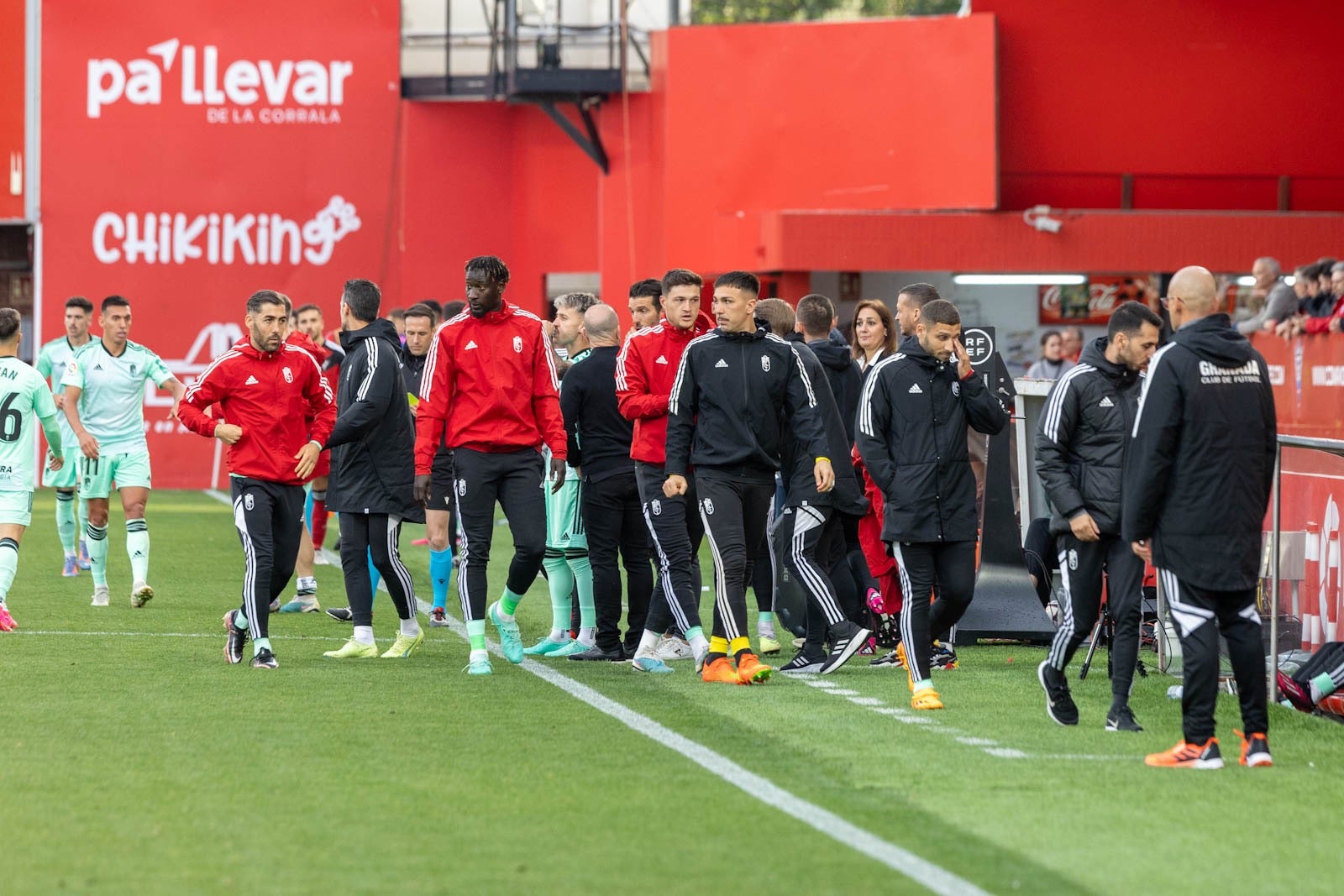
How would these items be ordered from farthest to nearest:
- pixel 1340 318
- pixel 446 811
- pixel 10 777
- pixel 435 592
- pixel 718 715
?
pixel 1340 318 → pixel 435 592 → pixel 718 715 → pixel 10 777 → pixel 446 811

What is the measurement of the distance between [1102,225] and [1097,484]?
44.9 ft

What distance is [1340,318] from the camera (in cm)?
1562

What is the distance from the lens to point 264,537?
951 cm

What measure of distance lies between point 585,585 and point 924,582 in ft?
8.14

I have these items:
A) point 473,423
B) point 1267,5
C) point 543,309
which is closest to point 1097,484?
point 473,423

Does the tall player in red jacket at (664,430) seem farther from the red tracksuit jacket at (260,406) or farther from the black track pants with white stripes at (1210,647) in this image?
the black track pants with white stripes at (1210,647)

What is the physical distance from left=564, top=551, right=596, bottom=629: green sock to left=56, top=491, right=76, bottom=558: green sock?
543cm

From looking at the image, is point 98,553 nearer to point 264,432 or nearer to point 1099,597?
point 264,432

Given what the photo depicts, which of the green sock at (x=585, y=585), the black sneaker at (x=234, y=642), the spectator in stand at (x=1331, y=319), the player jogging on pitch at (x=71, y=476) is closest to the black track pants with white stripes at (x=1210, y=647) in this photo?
the green sock at (x=585, y=585)

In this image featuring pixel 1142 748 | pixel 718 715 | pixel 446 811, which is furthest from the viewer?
pixel 718 715

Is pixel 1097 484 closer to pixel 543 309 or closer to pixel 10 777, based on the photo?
pixel 10 777

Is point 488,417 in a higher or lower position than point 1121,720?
higher

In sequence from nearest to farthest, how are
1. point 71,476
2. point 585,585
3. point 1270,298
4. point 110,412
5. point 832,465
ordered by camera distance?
point 832,465 → point 585,585 → point 110,412 → point 71,476 → point 1270,298

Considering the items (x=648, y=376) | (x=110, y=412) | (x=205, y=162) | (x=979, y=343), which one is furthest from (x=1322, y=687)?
(x=205, y=162)
